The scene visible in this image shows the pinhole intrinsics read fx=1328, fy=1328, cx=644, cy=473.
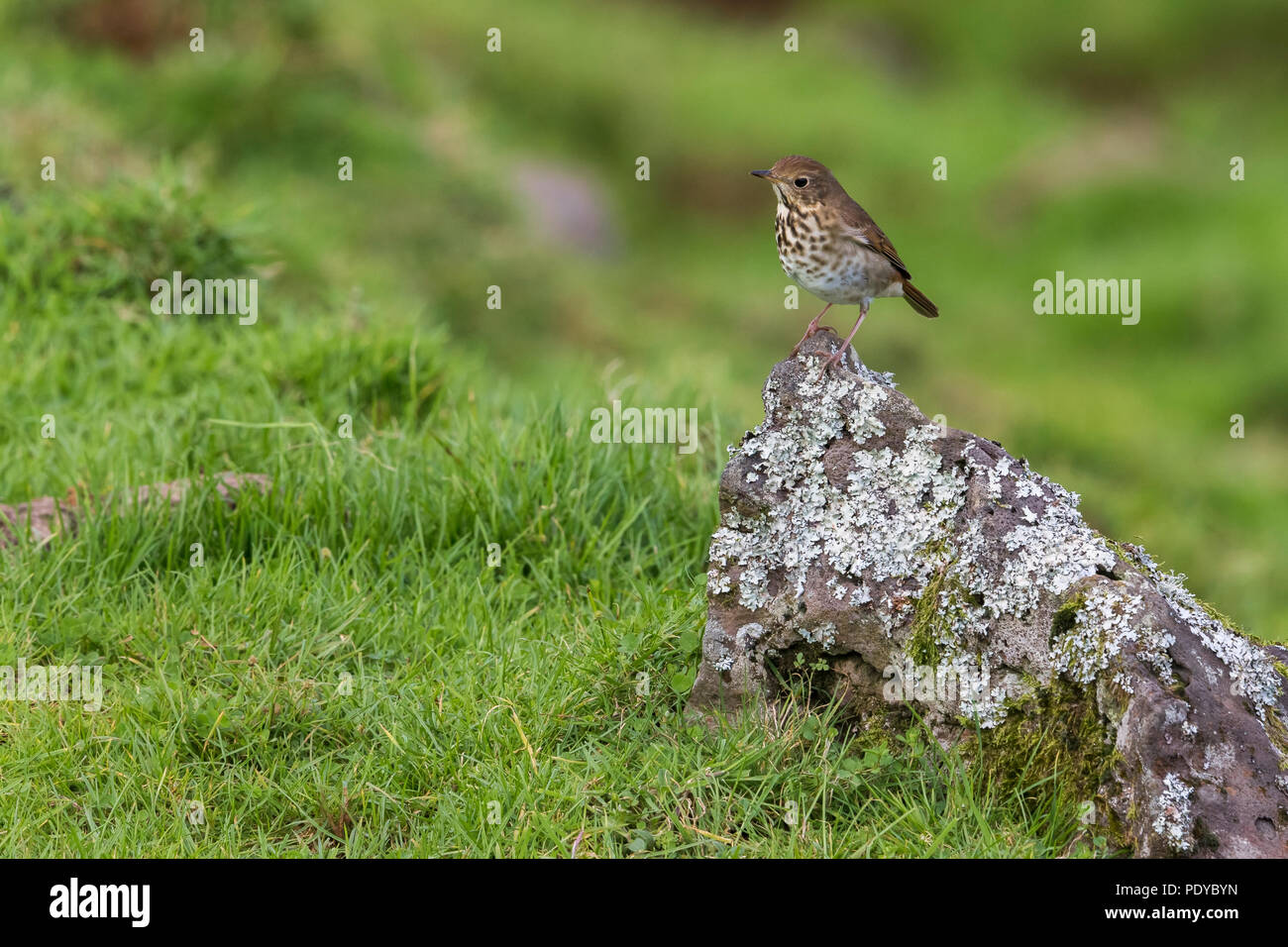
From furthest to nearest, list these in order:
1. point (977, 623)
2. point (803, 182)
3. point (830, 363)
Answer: point (803, 182), point (830, 363), point (977, 623)

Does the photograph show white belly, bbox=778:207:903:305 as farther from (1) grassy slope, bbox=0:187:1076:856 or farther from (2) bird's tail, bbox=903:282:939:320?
(1) grassy slope, bbox=0:187:1076:856

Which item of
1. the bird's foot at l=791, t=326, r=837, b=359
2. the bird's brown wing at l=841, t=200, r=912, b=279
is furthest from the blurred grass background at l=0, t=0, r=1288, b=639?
the bird's brown wing at l=841, t=200, r=912, b=279

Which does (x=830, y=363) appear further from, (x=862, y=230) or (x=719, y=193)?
(x=719, y=193)

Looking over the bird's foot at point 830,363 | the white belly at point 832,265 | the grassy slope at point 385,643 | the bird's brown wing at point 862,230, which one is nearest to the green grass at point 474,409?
the grassy slope at point 385,643

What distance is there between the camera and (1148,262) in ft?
54.6

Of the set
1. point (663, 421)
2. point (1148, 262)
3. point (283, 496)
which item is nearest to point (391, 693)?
point (283, 496)

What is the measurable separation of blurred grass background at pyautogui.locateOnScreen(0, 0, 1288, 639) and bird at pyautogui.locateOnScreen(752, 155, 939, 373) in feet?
4.31

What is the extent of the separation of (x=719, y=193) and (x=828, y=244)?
15225mm

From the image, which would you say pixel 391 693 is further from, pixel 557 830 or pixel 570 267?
pixel 570 267

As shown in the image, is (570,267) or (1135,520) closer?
(1135,520)

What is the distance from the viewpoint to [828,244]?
443 centimetres

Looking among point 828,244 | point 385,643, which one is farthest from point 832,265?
point 385,643

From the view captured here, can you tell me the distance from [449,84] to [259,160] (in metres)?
6.66

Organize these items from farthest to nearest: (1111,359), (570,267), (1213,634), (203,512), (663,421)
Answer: (1111,359)
(570,267)
(663,421)
(203,512)
(1213,634)
